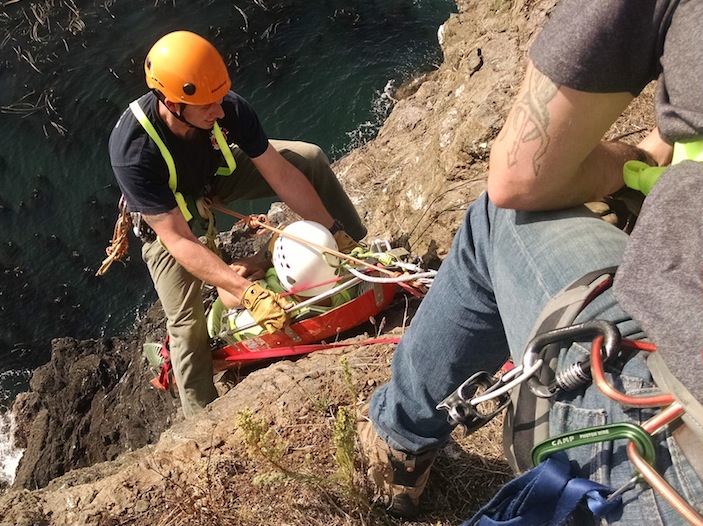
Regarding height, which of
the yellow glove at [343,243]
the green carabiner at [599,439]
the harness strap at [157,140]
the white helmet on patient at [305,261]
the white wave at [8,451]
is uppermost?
the harness strap at [157,140]

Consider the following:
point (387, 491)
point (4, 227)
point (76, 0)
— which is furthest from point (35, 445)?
point (76, 0)

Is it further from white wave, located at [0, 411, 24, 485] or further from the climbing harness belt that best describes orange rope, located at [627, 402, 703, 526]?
white wave, located at [0, 411, 24, 485]

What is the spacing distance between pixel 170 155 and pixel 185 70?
0.53m

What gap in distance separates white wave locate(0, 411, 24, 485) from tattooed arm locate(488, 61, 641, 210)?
20.4 ft

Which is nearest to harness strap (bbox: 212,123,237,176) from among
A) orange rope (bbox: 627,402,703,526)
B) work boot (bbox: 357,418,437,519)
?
work boot (bbox: 357,418,437,519)

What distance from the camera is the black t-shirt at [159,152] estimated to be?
3.67 meters

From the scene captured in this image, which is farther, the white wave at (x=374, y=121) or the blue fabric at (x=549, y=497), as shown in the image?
A: the white wave at (x=374, y=121)

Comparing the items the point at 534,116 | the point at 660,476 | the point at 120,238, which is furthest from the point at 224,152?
the point at 660,476

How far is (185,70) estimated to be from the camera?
140 inches

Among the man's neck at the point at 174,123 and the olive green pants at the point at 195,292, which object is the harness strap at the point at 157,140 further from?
the olive green pants at the point at 195,292

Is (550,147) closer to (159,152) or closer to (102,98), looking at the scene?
(159,152)

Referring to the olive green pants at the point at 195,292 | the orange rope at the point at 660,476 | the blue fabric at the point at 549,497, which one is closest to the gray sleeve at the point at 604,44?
the orange rope at the point at 660,476

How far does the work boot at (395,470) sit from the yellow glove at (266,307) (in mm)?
1471

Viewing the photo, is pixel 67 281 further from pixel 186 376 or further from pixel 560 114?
pixel 560 114
